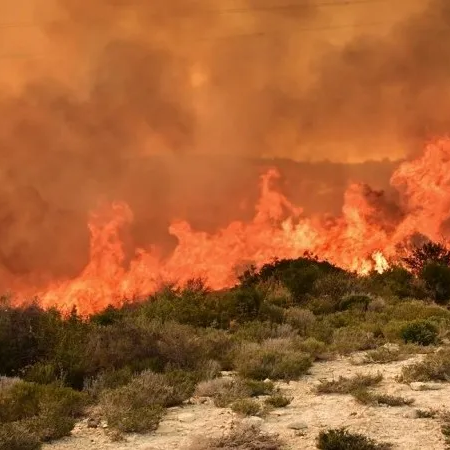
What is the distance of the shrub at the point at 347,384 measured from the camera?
11.5 m

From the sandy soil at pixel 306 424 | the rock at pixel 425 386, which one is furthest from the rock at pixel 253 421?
the rock at pixel 425 386

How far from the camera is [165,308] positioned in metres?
21.9

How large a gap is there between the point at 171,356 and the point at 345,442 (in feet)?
21.3

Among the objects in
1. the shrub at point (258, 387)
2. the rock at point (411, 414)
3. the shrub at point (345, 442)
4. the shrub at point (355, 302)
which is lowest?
the shrub at point (345, 442)

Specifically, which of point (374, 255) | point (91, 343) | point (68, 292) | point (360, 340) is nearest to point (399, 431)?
point (91, 343)

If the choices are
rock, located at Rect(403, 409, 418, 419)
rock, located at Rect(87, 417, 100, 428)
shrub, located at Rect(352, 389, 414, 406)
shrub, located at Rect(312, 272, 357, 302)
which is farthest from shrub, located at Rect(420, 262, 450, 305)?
rock, located at Rect(87, 417, 100, 428)

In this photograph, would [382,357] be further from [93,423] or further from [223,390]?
[93,423]

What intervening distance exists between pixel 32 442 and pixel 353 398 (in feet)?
17.5

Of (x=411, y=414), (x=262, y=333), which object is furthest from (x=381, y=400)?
(x=262, y=333)

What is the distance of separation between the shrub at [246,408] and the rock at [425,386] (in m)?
3.18

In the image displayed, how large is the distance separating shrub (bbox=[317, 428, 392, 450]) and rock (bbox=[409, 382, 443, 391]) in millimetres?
3704

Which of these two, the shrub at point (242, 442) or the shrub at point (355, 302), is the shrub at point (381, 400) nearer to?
the shrub at point (242, 442)

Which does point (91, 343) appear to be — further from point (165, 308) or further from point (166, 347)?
point (165, 308)

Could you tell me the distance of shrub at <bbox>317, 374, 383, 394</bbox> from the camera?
11.5m
